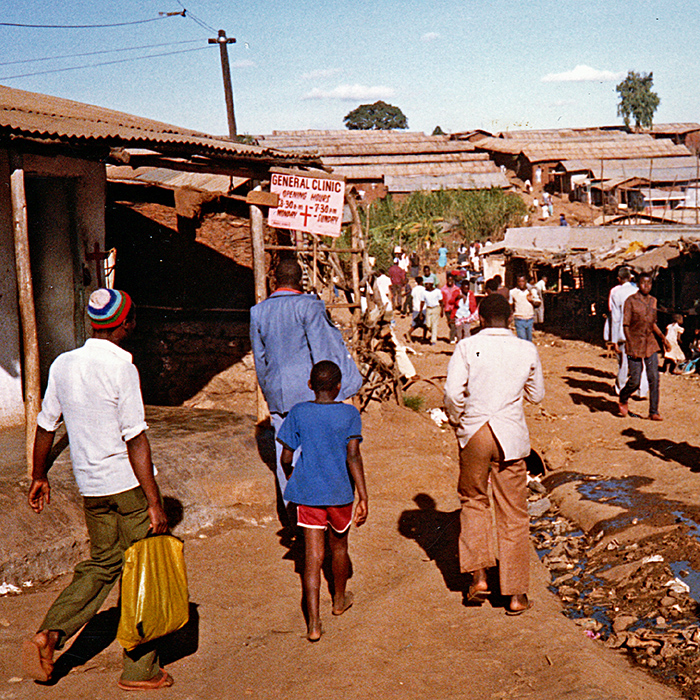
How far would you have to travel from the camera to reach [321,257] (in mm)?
11500

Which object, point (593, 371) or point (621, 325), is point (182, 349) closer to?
point (621, 325)

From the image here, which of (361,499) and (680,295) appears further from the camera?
(680,295)

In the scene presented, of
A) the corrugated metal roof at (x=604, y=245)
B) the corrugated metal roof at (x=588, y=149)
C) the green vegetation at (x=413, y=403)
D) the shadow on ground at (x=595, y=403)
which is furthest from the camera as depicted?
the corrugated metal roof at (x=588, y=149)

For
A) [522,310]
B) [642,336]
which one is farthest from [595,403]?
[522,310]

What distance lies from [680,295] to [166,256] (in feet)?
32.4

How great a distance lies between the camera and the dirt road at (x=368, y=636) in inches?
143

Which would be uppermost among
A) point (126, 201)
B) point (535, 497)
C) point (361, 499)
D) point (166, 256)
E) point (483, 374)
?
point (126, 201)

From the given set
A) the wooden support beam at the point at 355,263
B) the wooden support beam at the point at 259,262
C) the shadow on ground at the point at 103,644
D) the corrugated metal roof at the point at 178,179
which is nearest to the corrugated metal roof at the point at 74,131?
Answer: the wooden support beam at the point at 259,262

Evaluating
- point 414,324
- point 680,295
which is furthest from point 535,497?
point 414,324

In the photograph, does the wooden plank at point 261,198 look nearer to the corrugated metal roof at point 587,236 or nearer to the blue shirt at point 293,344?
the blue shirt at point 293,344

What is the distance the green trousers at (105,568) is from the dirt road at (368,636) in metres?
0.23

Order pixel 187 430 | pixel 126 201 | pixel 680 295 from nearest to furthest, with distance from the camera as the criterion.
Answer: pixel 187 430 → pixel 126 201 → pixel 680 295

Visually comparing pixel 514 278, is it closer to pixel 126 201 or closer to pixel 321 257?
pixel 321 257

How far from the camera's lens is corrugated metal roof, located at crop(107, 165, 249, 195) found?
997cm
